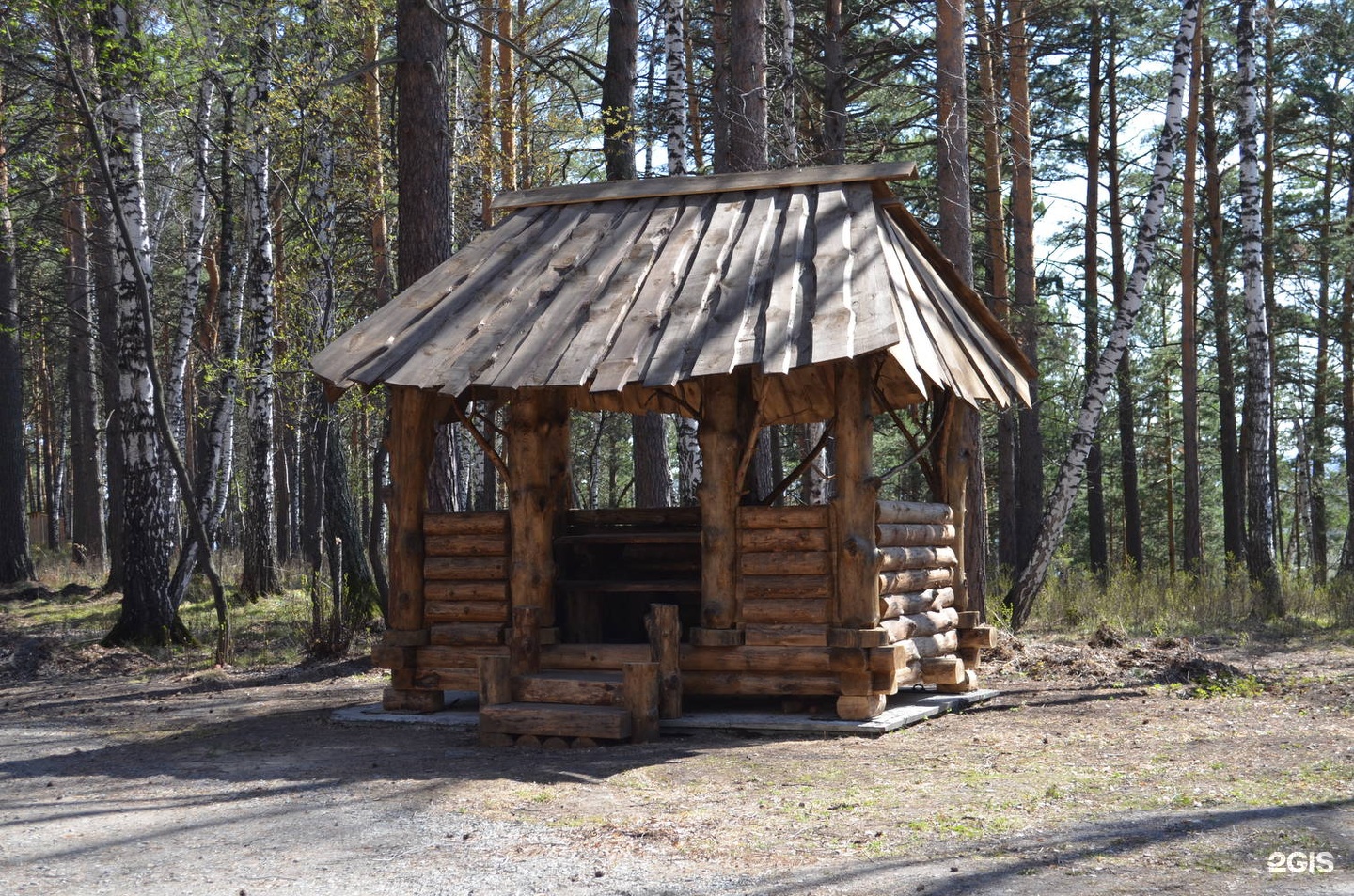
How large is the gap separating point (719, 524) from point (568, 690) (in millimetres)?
1590

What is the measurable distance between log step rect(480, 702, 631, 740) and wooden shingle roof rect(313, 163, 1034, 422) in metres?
2.19

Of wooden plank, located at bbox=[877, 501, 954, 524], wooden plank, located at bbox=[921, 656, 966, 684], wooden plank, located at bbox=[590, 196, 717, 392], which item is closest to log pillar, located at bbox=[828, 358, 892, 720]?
wooden plank, located at bbox=[877, 501, 954, 524]

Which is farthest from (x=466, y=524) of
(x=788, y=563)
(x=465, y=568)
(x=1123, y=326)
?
(x=1123, y=326)

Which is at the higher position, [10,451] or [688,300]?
[688,300]

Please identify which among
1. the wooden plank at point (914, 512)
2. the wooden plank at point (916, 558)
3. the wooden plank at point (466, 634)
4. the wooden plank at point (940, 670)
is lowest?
the wooden plank at point (940, 670)

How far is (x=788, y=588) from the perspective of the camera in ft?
29.5

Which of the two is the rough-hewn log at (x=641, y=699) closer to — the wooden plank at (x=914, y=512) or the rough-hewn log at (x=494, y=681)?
the rough-hewn log at (x=494, y=681)

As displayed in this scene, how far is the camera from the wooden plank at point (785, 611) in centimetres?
895

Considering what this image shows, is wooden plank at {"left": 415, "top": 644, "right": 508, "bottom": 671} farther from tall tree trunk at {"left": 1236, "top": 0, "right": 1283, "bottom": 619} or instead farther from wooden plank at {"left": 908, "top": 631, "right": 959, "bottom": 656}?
tall tree trunk at {"left": 1236, "top": 0, "right": 1283, "bottom": 619}

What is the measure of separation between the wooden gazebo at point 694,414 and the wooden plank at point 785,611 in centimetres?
1

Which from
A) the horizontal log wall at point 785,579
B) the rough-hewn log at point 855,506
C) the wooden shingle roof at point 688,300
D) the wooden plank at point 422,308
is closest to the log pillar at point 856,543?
the rough-hewn log at point 855,506

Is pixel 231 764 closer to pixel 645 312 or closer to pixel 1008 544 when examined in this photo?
pixel 645 312

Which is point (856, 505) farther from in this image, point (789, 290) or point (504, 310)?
point (504, 310)

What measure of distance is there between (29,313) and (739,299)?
24.1m
